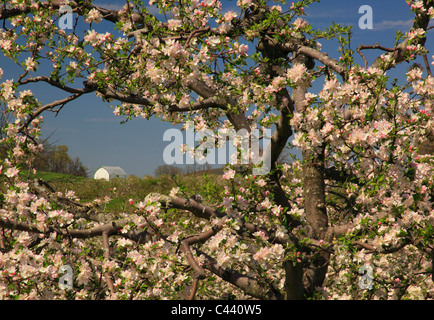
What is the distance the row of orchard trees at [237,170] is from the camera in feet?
14.0

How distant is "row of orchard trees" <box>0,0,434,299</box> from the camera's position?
14.0 ft

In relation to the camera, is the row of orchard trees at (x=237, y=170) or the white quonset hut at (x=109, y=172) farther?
the white quonset hut at (x=109, y=172)

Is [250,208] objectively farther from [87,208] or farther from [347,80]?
[87,208]

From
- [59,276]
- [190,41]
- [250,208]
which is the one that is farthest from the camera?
[250,208]

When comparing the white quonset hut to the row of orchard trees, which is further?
the white quonset hut

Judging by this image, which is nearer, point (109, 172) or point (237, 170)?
point (237, 170)

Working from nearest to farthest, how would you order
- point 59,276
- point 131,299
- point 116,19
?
point 131,299, point 59,276, point 116,19

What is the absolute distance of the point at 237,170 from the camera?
15.5ft

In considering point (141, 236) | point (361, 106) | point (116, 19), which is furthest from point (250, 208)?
point (116, 19)

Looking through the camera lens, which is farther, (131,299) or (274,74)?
(274,74)
